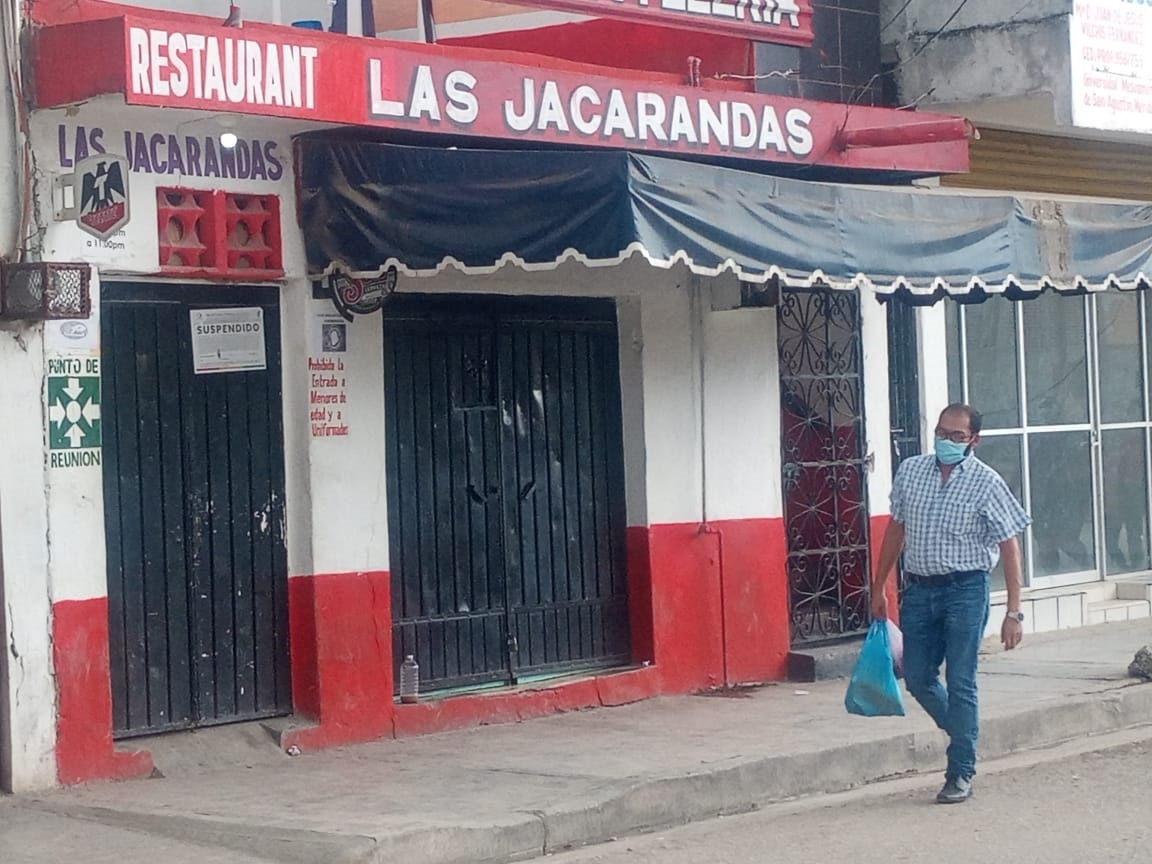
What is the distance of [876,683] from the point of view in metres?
8.12

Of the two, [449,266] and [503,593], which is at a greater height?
[449,266]

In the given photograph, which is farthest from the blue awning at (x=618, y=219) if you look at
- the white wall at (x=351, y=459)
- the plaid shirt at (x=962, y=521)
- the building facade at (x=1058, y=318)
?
the building facade at (x=1058, y=318)

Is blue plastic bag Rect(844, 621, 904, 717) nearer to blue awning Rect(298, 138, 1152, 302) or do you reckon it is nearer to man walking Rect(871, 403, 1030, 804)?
Result: man walking Rect(871, 403, 1030, 804)

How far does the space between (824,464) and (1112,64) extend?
3.41 metres

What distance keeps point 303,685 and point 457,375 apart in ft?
6.22

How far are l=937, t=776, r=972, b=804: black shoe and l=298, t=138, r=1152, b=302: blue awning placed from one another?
2.50m

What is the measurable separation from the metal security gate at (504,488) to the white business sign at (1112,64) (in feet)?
12.3

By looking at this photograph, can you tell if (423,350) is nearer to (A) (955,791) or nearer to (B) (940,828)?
(A) (955,791)

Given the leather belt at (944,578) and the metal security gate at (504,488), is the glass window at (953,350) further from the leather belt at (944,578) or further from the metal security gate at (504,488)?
the leather belt at (944,578)

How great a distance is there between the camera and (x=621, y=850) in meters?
7.25

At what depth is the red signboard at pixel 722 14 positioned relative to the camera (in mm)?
9305

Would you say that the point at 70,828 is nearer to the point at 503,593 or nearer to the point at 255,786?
the point at 255,786

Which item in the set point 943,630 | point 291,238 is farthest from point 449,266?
point 943,630

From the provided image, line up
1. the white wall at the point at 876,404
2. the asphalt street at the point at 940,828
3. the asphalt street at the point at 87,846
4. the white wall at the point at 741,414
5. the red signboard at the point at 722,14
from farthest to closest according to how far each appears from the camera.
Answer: the white wall at the point at 876,404 < the white wall at the point at 741,414 < the red signboard at the point at 722,14 < the asphalt street at the point at 940,828 < the asphalt street at the point at 87,846
